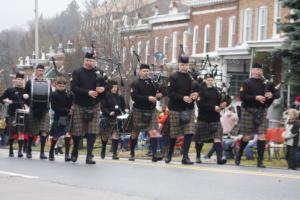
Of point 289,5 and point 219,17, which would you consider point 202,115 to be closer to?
point 289,5

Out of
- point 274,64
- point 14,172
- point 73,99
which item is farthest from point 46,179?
point 274,64

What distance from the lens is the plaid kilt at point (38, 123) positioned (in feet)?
54.2

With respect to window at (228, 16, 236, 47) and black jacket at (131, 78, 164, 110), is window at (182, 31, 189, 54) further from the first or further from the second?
black jacket at (131, 78, 164, 110)

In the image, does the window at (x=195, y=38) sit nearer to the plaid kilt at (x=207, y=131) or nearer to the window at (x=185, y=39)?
the window at (x=185, y=39)

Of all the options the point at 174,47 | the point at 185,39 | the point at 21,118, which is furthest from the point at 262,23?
the point at 21,118

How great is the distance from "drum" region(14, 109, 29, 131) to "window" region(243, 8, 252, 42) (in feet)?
82.1

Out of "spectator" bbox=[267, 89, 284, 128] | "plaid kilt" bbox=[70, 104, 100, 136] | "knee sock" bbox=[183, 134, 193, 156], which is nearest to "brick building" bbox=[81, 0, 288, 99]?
"spectator" bbox=[267, 89, 284, 128]

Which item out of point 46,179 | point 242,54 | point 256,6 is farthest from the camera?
point 256,6

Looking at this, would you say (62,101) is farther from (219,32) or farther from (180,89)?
(219,32)

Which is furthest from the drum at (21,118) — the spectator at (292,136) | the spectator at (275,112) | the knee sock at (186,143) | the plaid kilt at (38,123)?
the spectator at (275,112)

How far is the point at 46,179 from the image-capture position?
11.8m

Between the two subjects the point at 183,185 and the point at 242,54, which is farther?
the point at 242,54

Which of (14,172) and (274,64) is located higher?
(274,64)

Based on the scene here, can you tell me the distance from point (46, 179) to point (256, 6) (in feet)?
97.0
